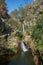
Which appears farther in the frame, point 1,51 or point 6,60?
point 1,51

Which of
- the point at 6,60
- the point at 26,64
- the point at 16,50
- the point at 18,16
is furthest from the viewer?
the point at 18,16

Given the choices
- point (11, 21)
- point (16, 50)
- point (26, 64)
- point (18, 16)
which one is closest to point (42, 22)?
point (26, 64)

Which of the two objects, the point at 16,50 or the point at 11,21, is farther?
the point at 11,21

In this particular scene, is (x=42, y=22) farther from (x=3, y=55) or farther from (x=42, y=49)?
(x=3, y=55)

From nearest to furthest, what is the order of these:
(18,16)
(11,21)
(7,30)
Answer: (7,30)
(11,21)
(18,16)

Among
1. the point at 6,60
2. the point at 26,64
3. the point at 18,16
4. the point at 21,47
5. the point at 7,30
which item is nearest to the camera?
the point at 26,64

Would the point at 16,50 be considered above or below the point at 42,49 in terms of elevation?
below

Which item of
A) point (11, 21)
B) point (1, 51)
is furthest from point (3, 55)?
point (11, 21)

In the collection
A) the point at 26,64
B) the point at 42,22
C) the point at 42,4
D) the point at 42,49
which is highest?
the point at 42,4

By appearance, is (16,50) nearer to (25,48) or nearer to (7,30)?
(25,48)
